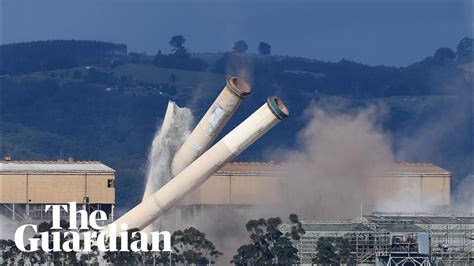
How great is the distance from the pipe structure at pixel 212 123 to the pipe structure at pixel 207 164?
3.20 feet

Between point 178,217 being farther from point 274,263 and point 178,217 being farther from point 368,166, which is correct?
point 368,166

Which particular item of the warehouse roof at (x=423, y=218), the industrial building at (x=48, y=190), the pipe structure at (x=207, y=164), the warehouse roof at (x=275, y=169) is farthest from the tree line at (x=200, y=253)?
the warehouse roof at (x=275, y=169)

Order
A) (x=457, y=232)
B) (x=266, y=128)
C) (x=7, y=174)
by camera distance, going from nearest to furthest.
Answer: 1. (x=266, y=128)
2. (x=457, y=232)
3. (x=7, y=174)

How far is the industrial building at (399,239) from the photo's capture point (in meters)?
98.9

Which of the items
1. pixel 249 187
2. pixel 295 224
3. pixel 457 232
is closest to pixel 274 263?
pixel 295 224

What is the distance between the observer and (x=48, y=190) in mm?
115188

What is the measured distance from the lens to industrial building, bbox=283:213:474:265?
98.9 meters

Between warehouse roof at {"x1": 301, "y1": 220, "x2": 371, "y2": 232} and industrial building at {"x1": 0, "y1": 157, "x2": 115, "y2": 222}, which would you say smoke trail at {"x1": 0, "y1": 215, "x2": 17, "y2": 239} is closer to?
industrial building at {"x1": 0, "y1": 157, "x2": 115, "y2": 222}

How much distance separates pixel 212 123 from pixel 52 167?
26898 millimetres

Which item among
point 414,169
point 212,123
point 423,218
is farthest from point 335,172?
point 212,123

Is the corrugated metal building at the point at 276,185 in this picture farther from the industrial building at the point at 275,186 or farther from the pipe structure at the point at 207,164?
the pipe structure at the point at 207,164

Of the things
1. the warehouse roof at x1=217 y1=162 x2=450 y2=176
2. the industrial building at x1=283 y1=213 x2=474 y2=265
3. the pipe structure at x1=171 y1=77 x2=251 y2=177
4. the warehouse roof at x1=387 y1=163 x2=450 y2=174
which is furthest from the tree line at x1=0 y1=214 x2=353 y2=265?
the warehouse roof at x1=387 y1=163 x2=450 y2=174

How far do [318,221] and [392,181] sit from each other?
52.2ft

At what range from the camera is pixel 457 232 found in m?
→ 103
